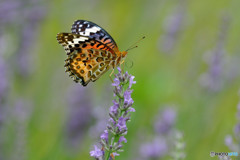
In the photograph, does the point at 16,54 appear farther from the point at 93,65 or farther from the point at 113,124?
the point at 113,124

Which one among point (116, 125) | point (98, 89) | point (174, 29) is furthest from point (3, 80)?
point (174, 29)

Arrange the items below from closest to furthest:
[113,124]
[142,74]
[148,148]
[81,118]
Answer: [113,124]
[148,148]
[81,118]
[142,74]

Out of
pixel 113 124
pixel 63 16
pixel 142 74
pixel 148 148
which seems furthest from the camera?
pixel 63 16

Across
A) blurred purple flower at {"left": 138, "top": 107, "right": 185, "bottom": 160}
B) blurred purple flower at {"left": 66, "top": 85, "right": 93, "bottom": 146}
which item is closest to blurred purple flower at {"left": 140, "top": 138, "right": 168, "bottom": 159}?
Result: blurred purple flower at {"left": 138, "top": 107, "right": 185, "bottom": 160}

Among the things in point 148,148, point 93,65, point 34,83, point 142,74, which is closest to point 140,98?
point 142,74

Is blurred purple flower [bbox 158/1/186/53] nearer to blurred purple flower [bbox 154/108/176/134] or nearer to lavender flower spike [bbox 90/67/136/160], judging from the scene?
blurred purple flower [bbox 154/108/176/134]

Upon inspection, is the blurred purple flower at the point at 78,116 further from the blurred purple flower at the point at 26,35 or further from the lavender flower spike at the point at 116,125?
the lavender flower spike at the point at 116,125

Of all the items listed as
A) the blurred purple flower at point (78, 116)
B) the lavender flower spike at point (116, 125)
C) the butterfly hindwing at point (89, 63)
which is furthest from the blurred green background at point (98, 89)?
the lavender flower spike at point (116, 125)
